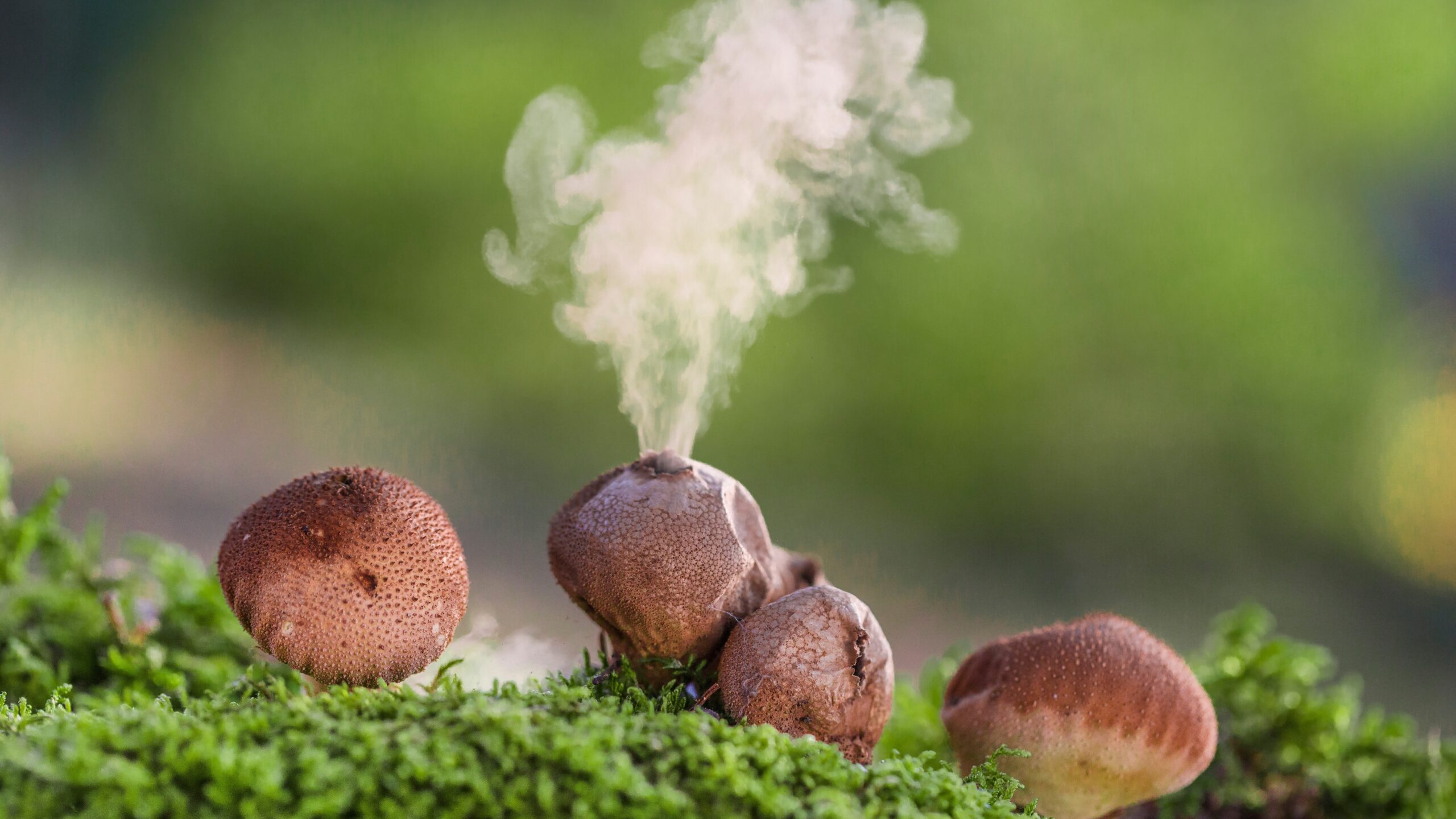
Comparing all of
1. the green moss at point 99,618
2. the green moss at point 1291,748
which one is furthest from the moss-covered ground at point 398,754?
the green moss at point 1291,748

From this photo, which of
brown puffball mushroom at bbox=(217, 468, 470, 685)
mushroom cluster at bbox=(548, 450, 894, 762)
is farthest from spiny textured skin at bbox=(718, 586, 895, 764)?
brown puffball mushroom at bbox=(217, 468, 470, 685)

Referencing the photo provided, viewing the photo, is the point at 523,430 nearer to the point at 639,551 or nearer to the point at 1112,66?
the point at 1112,66

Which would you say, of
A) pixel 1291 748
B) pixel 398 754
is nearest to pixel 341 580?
pixel 398 754

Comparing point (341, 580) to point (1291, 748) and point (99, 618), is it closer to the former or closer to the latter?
point (99, 618)

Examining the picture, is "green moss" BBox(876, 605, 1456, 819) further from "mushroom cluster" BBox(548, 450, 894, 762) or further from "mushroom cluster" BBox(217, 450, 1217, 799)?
"mushroom cluster" BBox(548, 450, 894, 762)

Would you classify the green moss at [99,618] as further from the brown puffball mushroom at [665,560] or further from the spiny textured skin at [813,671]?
the spiny textured skin at [813,671]

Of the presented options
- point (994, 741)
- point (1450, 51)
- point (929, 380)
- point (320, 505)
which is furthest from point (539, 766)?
point (1450, 51)
